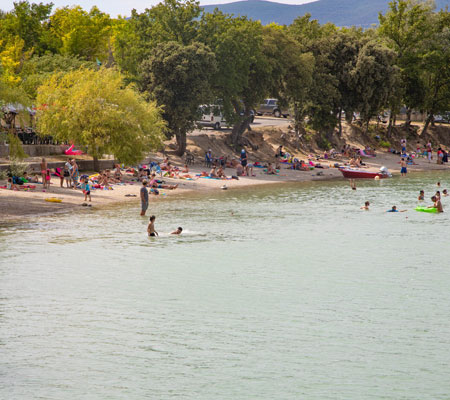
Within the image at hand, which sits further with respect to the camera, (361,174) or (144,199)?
(361,174)

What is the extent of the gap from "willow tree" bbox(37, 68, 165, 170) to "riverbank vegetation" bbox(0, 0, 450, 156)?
8cm

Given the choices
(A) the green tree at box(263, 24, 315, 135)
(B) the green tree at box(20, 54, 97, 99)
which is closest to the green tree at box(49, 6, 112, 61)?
(B) the green tree at box(20, 54, 97, 99)

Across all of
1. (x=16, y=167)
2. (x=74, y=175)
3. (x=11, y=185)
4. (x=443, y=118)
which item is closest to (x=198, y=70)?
(x=74, y=175)

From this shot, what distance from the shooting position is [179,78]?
55312 millimetres

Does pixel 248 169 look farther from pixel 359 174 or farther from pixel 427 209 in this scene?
pixel 427 209

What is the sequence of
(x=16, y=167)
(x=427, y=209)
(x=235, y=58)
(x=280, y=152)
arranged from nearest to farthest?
1. (x=427, y=209)
2. (x=16, y=167)
3. (x=235, y=58)
4. (x=280, y=152)

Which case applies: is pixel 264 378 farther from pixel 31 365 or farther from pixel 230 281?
pixel 230 281

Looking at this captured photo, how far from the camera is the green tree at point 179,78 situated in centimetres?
5469

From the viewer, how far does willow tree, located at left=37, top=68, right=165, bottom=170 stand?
4678 centimetres

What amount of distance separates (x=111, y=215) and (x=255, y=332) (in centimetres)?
1847

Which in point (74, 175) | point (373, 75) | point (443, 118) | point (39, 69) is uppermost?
point (373, 75)

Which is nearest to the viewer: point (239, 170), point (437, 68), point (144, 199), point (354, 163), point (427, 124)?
point (144, 199)

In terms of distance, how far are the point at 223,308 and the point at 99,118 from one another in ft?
88.9

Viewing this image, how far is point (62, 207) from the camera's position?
38.8 meters
